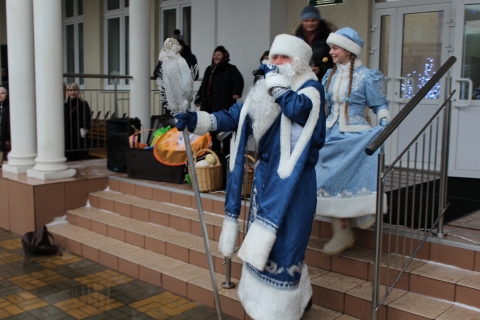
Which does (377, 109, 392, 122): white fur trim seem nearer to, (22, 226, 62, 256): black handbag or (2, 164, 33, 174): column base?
(22, 226, 62, 256): black handbag

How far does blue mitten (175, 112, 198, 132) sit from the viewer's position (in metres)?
3.25

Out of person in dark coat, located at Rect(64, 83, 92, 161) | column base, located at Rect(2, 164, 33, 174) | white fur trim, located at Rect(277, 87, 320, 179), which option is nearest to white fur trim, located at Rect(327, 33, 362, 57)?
white fur trim, located at Rect(277, 87, 320, 179)

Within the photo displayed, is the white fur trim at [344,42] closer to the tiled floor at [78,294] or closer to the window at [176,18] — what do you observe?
the tiled floor at [78,294]

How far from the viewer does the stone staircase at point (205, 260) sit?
347cm

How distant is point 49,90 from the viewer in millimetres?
6074

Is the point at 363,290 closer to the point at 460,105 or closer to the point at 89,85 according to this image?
the point at 460,105

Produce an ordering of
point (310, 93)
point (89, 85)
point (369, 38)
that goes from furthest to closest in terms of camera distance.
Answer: point (89, 85) → point (369, 38) → point (310, 93)

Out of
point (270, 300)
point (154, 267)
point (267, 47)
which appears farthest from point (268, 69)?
point (267, 47)

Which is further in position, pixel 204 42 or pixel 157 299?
pixel 204 42

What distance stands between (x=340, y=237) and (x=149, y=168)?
9.62 ft

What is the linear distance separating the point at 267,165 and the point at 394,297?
1228mm

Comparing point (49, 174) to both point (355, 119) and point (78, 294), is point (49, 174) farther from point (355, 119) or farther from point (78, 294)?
point (355, 119)

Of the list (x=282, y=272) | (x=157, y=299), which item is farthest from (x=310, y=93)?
(x=157, y=299)

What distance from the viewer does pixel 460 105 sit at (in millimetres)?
6199
